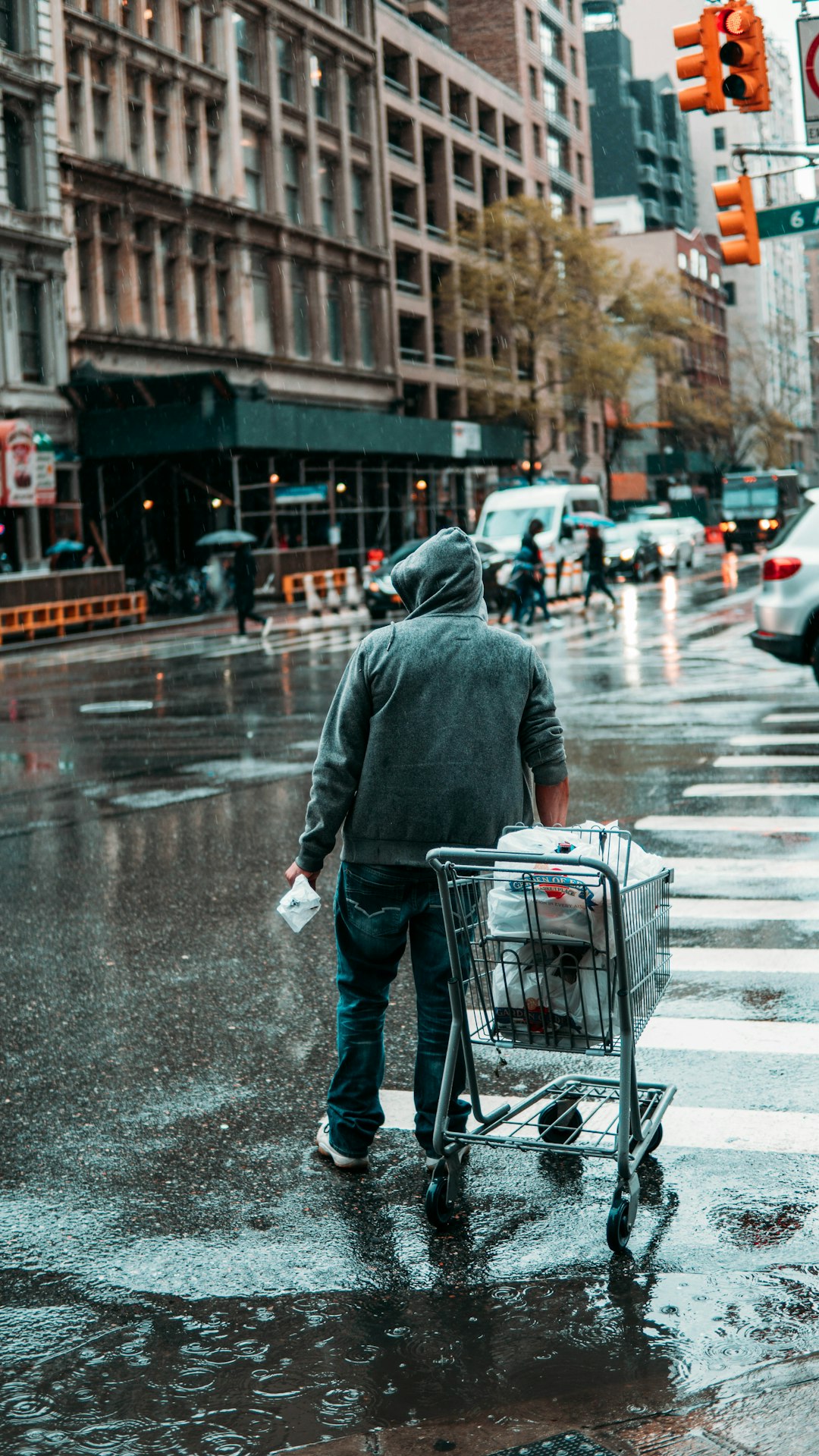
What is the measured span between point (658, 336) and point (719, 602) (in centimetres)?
4427

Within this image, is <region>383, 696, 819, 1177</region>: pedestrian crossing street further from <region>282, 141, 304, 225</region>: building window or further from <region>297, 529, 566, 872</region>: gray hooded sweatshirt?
<region>282, 141, 304, 225</region>: building window

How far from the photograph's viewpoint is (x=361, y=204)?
60.8 meters

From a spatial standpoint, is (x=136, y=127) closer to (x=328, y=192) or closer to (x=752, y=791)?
Answer: (x=328, y=192)

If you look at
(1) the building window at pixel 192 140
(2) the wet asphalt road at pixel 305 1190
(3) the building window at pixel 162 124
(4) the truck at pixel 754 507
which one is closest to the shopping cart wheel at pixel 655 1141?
(2) the wet asphalt road at pixel 305 1190

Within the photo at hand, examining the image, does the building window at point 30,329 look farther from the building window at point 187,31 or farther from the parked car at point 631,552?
the parked car at point 631,552

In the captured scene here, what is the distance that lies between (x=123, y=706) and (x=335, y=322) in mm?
40504

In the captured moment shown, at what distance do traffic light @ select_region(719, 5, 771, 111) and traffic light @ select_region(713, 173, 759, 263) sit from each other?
1.94 m

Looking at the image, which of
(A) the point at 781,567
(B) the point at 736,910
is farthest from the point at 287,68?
(B) the point at 736,910

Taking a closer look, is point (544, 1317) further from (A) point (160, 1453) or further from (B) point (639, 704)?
(B) point (639, 704)

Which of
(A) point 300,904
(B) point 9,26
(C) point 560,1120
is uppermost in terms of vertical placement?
(B) point 9,26

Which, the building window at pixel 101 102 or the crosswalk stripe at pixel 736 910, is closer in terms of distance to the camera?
the crosswalk stripe at pixel 736 910

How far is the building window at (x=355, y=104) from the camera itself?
60406 mm

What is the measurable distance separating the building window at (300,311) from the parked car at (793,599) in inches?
1595

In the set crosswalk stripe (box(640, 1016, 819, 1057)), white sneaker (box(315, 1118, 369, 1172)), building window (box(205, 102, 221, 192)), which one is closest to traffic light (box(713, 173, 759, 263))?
crosswalk stripe (box(640, 1016, 819, 1057))
